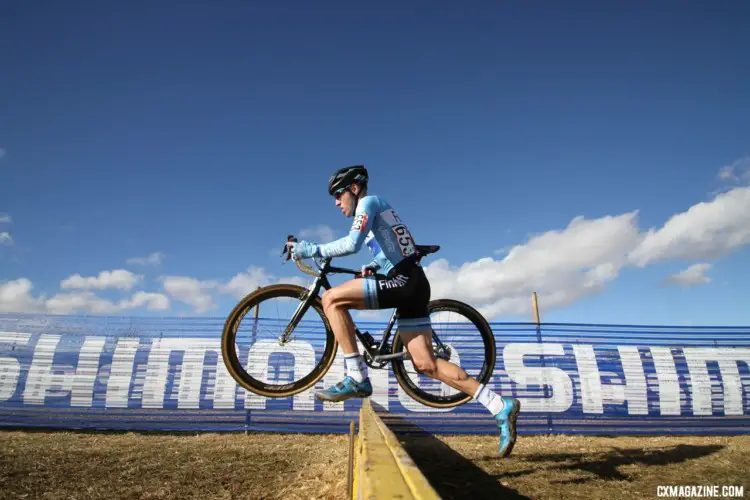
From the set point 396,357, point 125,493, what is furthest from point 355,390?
point 125,493

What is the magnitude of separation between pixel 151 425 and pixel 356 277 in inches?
313

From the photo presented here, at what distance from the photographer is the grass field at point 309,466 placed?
17.6ft

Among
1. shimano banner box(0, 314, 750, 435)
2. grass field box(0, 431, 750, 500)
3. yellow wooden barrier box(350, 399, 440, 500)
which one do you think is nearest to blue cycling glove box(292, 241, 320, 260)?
yellow wooden barrier box(350, 399, 440, 500)

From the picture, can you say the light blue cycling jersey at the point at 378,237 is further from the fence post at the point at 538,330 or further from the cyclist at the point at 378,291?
the fence post at the point at 538,330

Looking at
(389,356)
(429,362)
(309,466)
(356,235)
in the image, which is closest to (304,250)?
(356,235)

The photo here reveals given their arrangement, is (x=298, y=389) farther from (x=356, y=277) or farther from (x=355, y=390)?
(x=356, y=277)

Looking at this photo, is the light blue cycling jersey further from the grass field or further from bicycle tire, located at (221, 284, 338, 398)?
the grass field

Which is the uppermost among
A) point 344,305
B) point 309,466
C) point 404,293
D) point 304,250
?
point 304,250

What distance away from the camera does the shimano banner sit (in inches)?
383

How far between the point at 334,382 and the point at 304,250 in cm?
642

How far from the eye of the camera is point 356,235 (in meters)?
3.96

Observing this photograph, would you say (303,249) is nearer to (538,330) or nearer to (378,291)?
(378,291)

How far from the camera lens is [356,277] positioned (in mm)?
4383

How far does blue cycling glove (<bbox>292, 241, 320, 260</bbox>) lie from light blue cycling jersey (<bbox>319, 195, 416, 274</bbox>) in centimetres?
6
